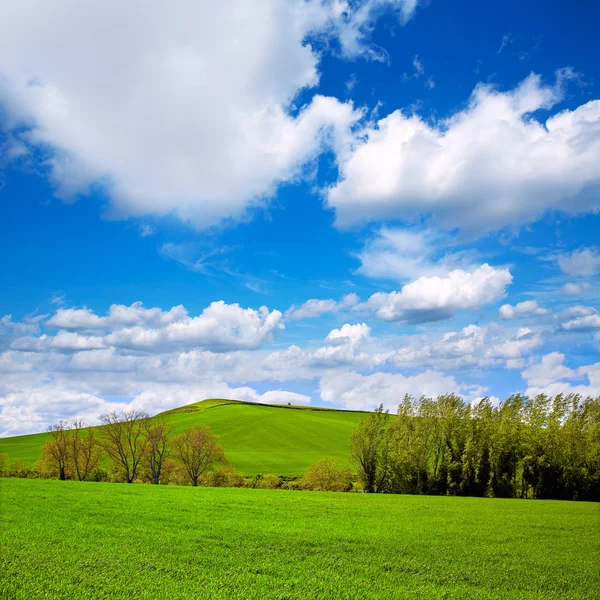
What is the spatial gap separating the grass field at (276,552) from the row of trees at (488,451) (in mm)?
28241

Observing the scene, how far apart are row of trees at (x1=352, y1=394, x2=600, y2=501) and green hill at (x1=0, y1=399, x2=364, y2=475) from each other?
92.9ft

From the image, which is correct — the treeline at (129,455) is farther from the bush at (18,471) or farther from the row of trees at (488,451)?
the row of trees at (488,451)

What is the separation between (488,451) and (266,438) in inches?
3011

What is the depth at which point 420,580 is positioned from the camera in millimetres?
17797

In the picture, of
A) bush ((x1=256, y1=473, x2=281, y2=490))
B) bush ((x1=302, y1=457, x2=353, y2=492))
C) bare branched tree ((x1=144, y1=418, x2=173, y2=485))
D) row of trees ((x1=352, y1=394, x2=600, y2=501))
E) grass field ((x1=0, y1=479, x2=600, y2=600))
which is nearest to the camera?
grass field ((x1=0, y1=479, x2=600, y2=600))

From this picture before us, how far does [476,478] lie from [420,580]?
54.2 meters

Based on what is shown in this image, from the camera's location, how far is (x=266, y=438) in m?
130

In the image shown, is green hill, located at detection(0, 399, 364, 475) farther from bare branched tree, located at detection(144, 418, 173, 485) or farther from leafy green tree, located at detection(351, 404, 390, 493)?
leafy green tree, located at detection(351, 404, 390, 493)

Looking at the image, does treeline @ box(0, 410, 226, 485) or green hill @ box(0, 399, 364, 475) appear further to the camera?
green hill @ box(0, 399, 364, 475)

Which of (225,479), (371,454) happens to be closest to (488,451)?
(371,454)

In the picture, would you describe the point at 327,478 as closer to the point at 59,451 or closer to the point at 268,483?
the point at 268,483

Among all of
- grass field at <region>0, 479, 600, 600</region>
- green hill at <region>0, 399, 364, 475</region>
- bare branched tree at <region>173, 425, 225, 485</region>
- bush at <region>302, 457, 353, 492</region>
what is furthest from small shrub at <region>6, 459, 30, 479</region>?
grass field at <region>0, 479, 600, 600</region>

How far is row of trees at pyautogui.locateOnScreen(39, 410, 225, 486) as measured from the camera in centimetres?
7817

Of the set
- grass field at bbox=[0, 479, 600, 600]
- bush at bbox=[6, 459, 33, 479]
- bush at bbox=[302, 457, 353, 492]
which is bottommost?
bush at bbox=[6, 459, 33, 479]
